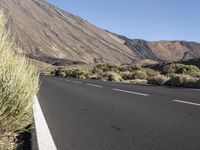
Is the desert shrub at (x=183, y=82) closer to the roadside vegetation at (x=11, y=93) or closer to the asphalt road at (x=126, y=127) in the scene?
the asphalt road at (x=126, y=127)

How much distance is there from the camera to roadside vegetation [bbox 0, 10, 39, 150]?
6988mm

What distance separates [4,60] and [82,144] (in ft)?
7.07

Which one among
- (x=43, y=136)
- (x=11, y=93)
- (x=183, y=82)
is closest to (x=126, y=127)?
(x=43, y=136)

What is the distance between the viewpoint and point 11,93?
7.23 metres

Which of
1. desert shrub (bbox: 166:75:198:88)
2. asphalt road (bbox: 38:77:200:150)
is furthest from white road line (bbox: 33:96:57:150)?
desert shrub (bbox: 166:75:198:88)

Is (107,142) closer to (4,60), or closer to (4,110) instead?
(4,110)

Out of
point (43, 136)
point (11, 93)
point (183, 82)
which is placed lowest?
point (43, 136)

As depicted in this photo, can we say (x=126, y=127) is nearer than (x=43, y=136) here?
No

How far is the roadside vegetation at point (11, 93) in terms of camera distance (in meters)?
6.99

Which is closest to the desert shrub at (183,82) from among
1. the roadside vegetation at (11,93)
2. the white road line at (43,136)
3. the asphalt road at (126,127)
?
the asphalt road at (126,127)

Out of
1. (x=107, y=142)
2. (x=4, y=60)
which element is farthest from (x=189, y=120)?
(x=4, y=60)

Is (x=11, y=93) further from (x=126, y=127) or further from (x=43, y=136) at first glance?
(x=126, y=127)

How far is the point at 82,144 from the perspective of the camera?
6.14 meters

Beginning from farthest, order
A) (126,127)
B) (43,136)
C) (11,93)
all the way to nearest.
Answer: (126,127) → (11,93) → (43,136)
